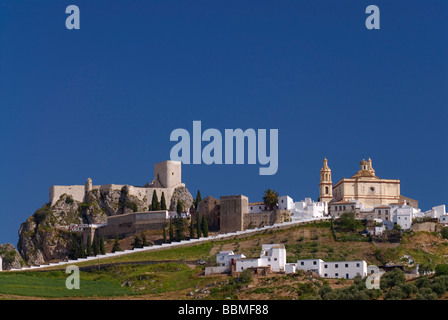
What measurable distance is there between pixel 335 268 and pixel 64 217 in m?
39.9

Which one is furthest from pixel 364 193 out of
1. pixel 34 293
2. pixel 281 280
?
pixel 34 293

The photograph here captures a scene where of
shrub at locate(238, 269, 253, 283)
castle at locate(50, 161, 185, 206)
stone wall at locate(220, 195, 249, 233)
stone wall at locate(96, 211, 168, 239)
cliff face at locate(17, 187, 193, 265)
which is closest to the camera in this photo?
shrub at locate(238, 269, 253, 283)

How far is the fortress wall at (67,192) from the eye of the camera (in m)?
116

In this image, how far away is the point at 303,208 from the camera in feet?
328

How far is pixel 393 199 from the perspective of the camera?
105 meters

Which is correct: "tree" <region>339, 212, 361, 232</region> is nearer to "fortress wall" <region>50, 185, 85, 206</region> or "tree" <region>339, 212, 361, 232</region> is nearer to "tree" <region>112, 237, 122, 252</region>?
"tree" <region>112, 237, 122, 252</region>

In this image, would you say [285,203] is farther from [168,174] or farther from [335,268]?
[335,268]

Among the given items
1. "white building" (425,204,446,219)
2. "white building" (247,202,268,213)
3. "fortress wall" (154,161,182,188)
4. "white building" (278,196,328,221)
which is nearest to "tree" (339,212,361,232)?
"white building" (278,196,328,221)

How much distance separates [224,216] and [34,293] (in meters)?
26.7

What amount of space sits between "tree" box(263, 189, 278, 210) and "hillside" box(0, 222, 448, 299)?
5453 mm

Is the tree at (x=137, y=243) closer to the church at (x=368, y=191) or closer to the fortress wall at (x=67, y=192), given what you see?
the fortress wall at (x=67, y=192)

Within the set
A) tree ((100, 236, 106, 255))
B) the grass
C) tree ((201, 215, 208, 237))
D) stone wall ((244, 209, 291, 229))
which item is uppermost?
stone wall ((244, 209, 291, 229))

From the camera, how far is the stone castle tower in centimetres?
10656
